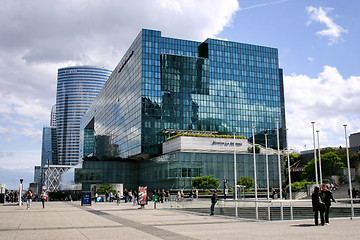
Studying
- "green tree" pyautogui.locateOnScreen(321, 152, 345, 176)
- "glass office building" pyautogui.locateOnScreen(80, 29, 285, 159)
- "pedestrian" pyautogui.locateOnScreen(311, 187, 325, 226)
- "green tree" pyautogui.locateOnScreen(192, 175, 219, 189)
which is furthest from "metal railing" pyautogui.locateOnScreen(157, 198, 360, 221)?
"green tree" pyautogui.locateOnScreen(321, 152, 345, 176)

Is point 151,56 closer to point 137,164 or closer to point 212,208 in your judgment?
point 137,164

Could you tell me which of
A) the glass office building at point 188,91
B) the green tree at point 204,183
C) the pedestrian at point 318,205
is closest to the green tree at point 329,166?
the glass office building at point 188,91

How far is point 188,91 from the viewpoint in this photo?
9544 cm

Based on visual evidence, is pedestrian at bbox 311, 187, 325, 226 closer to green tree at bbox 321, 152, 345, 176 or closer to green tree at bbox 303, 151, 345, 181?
green tree at bbox 303, 151, 345, 181

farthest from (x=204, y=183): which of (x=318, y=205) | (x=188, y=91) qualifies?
(x=318, y=205)

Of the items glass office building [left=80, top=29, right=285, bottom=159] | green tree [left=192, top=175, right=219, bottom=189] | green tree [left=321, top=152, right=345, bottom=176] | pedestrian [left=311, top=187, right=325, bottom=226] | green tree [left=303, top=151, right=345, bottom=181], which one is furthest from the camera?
glass office building [left=80, top=29, right=285, bottom=159]

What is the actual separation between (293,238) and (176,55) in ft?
276

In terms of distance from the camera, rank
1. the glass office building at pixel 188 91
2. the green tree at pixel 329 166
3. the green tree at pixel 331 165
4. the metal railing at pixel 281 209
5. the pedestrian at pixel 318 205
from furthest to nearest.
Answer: the glass office building at pixel 188 91
the green tree at pixel 331 165
the green tree at pixel 329 166
the metal railing at pixel 281 209
the pedestrian at pixel 318 205

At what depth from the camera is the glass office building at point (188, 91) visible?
296ft

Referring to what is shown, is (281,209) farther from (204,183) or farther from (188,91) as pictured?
(188,91)

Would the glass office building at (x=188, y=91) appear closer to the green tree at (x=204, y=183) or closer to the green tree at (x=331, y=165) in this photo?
the green tree at (x=331, y=165)

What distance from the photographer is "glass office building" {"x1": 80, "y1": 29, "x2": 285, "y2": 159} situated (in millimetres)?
90125

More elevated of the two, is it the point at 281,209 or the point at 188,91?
the point at 188,91

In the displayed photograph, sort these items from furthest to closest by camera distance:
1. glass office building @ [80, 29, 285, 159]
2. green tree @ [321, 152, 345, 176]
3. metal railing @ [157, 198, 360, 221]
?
glass office building @ [80, 29, 285, 159]
green tree @ [321, 152, 345, 176]
metal railing @ [157, 198, 360, 221]
